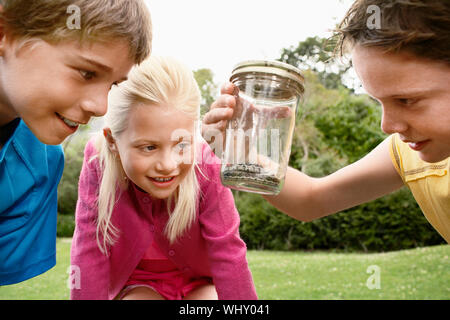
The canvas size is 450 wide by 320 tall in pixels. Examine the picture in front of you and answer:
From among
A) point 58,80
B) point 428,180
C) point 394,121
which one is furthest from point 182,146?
point 428,180

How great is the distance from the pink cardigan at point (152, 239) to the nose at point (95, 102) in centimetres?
64

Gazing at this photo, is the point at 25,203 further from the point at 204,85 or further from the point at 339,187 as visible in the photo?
the point at 204,85

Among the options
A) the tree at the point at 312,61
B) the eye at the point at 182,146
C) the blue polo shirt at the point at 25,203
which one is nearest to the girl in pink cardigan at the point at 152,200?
the eye at the point at 182,146

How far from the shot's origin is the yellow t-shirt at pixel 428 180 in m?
1.69

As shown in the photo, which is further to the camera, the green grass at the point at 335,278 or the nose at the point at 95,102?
the green grass at the point at 335,278

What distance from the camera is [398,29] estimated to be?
1269 mm

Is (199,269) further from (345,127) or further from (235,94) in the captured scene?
(345,127)

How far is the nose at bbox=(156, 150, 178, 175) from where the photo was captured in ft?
5.72

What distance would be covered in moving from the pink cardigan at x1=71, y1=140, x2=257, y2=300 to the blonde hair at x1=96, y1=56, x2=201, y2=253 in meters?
0.05

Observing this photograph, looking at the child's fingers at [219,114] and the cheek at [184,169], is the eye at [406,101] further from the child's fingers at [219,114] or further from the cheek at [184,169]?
the cheek at [184,169]

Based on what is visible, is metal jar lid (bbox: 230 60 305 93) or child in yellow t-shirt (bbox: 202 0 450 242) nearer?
metal jar lid (bbox: 230 60 305 93)

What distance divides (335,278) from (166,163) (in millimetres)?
5388

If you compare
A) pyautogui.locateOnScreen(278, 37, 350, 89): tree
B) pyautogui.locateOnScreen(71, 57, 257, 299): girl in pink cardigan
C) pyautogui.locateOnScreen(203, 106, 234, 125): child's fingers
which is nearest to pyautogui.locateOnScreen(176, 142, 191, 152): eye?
pyautogui.locateOnScreen(71, 57, 257, 299): girl in pink cardigan

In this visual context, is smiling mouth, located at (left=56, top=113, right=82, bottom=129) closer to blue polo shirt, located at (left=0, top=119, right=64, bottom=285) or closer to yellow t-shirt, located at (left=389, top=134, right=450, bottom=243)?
blue polo shirt, located at (left=0, top=119, right=64, bottom=285)
